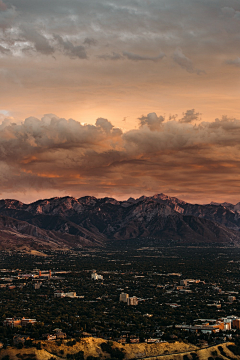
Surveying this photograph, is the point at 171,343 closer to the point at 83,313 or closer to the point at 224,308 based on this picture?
the point at 83,313

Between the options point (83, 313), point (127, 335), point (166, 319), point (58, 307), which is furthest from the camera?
point (58, 307)

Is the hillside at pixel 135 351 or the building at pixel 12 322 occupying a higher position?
the building at pixel 12 322

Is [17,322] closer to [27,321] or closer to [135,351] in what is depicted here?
[27,321]

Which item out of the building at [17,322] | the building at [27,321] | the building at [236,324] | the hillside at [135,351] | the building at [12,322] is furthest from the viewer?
the building at [236,324]

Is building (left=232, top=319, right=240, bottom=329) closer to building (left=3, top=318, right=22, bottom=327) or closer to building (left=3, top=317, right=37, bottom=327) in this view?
building (left=3, top=317, right=37, bottom=327)

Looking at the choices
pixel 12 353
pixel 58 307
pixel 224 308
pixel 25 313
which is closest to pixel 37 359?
pixel 12 353

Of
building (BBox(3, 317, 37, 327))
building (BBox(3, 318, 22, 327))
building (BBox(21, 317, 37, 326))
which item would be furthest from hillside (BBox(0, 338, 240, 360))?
building (BBox(3, 318, 22, 327))

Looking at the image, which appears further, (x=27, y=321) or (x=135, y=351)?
(x=27, y=321)

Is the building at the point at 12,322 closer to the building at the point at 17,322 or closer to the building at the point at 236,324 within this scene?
the building at the point at 17,322

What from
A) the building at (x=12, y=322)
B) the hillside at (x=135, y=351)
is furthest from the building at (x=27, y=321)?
the hillside at (x=135, y=351)

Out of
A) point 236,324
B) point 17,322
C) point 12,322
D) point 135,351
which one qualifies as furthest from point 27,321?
point 236,324

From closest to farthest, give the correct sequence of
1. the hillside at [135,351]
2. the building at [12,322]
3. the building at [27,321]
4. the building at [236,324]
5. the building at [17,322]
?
the hillside at [135,351] < the building at [12,322] < the building at [17,322] < the building at [27,321] < the building at [236,324]
